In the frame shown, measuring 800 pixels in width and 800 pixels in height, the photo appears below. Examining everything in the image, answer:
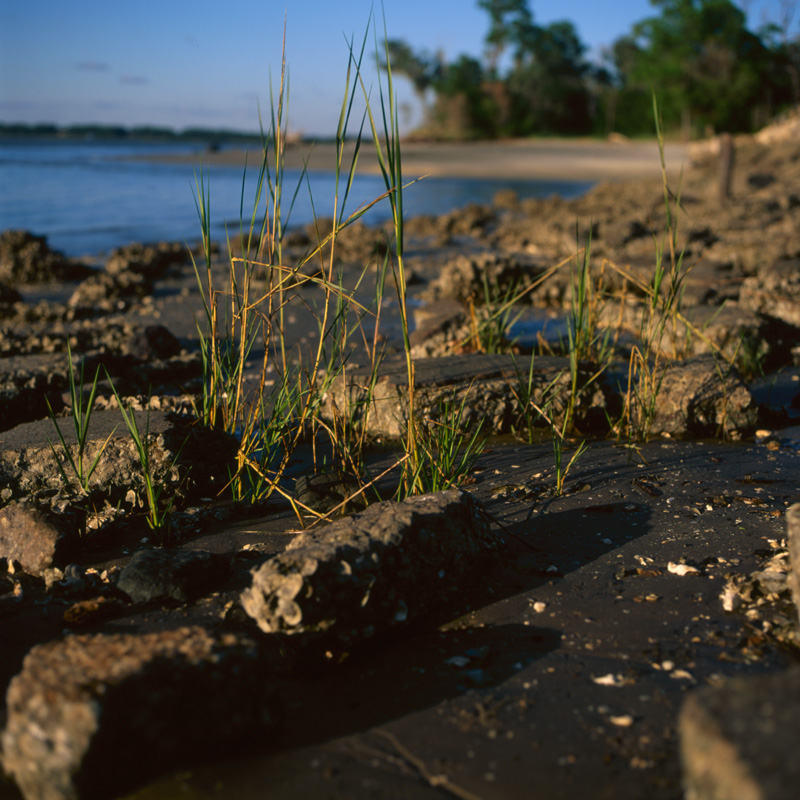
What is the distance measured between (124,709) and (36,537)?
118 cm

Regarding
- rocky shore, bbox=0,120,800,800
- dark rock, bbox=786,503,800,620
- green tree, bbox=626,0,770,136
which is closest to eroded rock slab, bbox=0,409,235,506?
rocky shore, bbox=0,120,800,800

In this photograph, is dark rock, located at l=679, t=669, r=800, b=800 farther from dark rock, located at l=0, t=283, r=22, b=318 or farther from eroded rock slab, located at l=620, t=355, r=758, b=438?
dark rock, located at l=0, t=283, r=22, b=318

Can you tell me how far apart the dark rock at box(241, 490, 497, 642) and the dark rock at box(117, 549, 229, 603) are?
0.37 meters

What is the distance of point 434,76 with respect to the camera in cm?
6075

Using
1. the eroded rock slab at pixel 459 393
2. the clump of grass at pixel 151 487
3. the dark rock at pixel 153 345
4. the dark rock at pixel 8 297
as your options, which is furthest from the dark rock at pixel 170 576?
the dark rock at pixel 8 297

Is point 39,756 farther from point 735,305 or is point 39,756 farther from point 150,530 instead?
point 735,305

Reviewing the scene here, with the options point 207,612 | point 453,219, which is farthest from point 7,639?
point 453,219

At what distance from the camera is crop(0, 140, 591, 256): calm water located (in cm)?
1483

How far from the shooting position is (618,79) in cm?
5759

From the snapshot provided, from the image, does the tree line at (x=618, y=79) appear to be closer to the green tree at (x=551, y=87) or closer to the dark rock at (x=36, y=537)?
the green tree at (x=551, y=87)

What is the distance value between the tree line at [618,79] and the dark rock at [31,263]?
122 ft

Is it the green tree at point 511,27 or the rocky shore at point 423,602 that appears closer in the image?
the rocky shore at point 423,602

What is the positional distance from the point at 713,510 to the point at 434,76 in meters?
64.6

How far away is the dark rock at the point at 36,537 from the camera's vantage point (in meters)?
2.30
